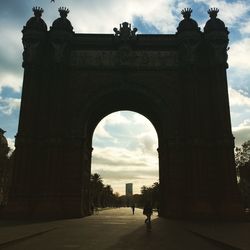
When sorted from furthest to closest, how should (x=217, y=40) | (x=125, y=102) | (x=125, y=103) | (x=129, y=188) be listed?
(x=129, y=188)
(x=125, y=103)
(x=125, y=102)
(x=217, y=40)

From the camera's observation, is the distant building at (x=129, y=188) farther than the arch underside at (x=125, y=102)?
Yes

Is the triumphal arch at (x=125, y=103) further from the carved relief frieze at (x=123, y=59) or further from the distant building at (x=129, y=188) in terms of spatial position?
the distant building at (x=129, y=188)

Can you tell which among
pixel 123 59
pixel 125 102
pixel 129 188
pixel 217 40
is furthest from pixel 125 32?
pixel 129 188

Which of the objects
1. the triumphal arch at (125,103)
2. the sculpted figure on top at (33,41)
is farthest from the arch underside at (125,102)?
the sculpted figure on top at (33,41)

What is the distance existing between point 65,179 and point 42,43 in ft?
38.4

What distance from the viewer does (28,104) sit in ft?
89.4

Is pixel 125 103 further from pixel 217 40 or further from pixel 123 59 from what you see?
pixel 217 40

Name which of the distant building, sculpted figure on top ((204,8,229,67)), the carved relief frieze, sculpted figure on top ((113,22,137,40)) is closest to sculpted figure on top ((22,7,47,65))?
the carved relief frieze

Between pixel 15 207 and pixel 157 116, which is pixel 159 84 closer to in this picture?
pixel 157 116

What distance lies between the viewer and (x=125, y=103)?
103ft

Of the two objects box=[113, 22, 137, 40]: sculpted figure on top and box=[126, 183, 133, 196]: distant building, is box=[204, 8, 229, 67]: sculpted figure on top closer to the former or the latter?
box=[113, 22, 137, 40]: sculpted figure on top

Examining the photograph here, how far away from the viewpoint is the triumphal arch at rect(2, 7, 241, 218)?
25328 millimetres

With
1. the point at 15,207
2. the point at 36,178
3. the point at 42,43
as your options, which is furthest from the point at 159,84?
the point at 15,207

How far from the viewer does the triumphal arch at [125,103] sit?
25328 millimetres
